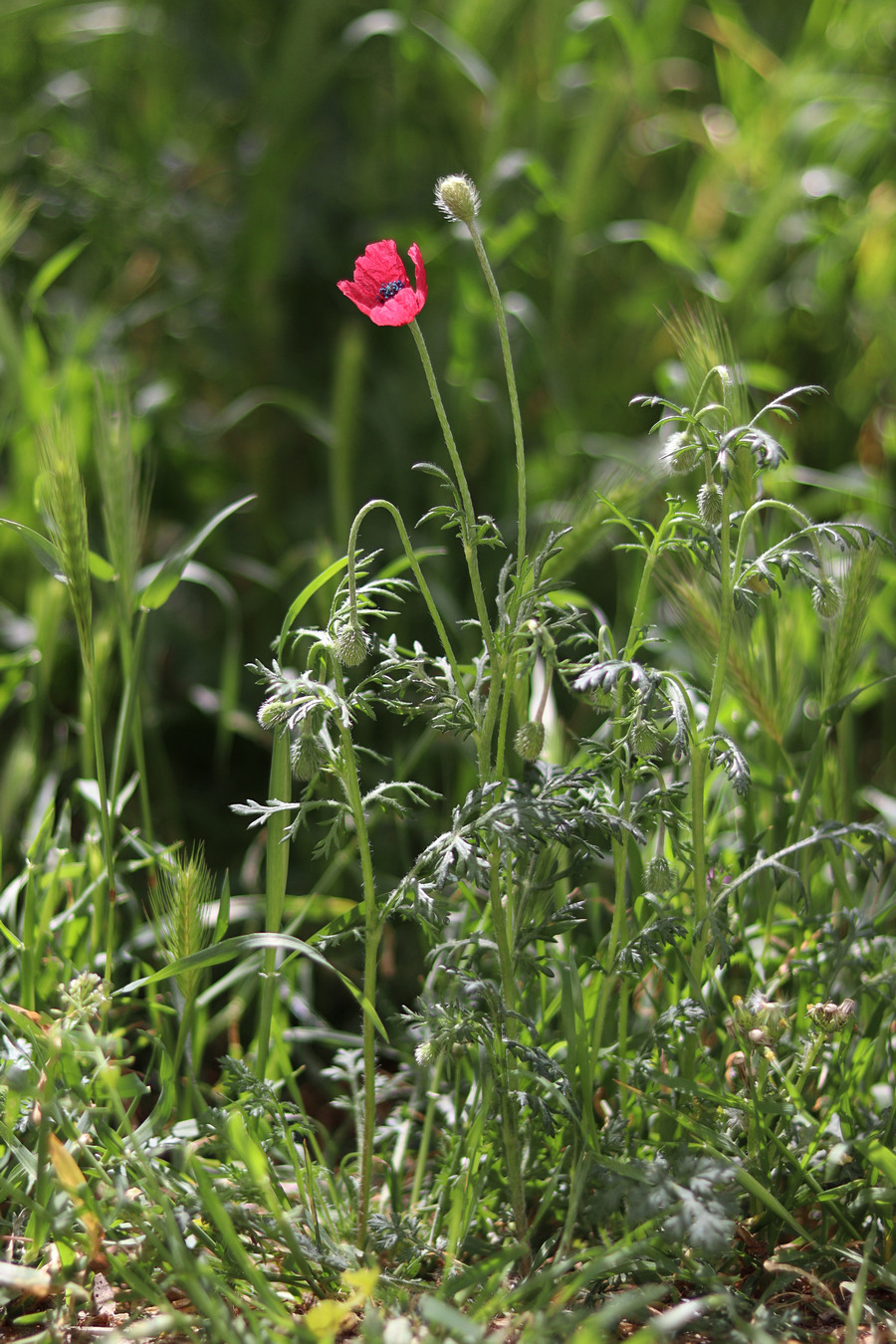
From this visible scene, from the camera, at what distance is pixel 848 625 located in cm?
91

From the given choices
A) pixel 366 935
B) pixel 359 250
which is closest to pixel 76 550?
pixel 366 935

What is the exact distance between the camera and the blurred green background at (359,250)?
1.61 m

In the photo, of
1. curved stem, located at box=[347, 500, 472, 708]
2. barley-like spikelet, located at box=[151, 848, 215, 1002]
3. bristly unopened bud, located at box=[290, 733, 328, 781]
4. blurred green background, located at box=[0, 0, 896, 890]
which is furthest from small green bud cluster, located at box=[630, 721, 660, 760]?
blurred green background, located at box=[0, 0, 896, 890]

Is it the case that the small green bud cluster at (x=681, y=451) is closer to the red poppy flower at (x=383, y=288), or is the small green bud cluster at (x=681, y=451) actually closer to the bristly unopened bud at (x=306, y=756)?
the red poppy flower at (x=383, y=288)

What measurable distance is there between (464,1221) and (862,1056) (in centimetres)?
39

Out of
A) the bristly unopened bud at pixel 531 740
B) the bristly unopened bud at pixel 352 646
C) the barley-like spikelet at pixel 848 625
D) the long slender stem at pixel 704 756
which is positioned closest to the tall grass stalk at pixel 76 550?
the bristly unopened bud at pixel 352 646

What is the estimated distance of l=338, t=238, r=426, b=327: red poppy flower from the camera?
2.40 feet

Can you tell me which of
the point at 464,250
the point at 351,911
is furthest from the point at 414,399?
the point at 351,911

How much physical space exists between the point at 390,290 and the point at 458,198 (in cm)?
8

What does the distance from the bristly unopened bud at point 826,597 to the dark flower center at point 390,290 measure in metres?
0.36

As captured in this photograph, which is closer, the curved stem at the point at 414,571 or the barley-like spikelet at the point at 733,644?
the curved stem at the point at 414,571

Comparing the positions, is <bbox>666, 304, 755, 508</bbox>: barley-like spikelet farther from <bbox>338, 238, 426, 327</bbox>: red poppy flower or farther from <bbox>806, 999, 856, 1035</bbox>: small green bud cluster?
<bbox>806, 999, 856, 1035</bbox>: small green bud cluster

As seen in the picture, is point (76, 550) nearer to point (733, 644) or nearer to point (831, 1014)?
point (733, 644)

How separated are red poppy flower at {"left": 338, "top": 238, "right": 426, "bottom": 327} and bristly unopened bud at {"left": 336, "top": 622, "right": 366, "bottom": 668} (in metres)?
0.21
